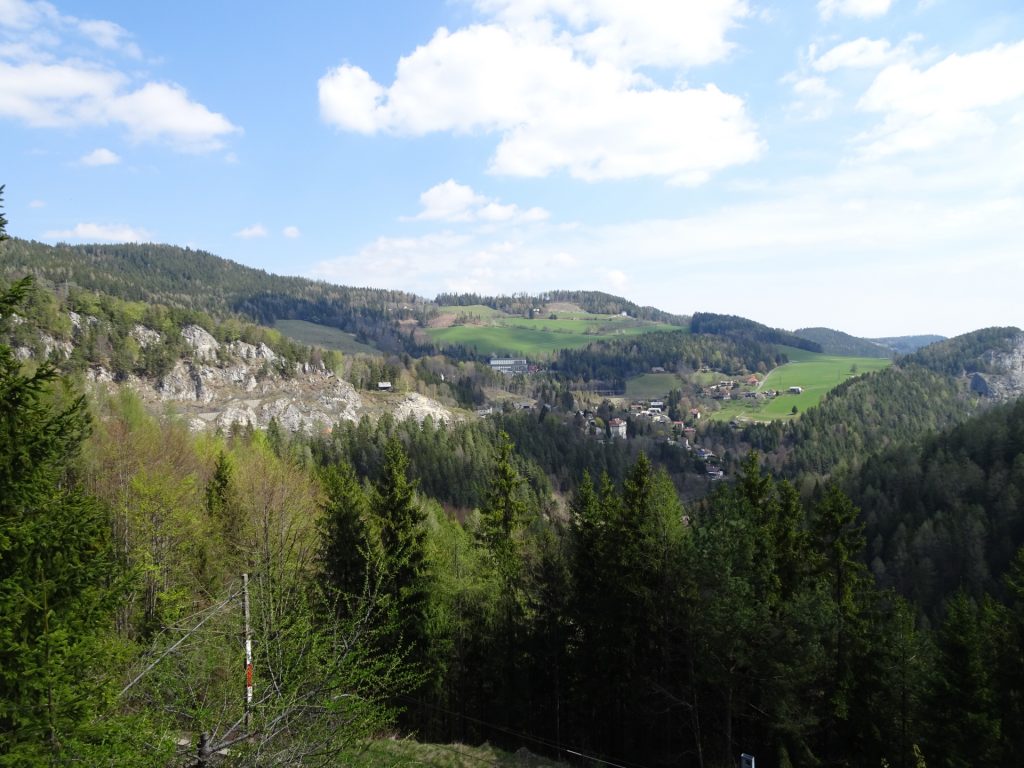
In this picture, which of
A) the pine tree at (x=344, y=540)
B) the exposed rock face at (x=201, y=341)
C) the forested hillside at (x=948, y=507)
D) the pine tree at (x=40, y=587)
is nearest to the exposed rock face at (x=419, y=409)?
the exposed rock face at (x=201, y=341)

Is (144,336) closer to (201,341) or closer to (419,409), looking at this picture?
(201,341)

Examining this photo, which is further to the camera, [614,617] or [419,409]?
[419,409]

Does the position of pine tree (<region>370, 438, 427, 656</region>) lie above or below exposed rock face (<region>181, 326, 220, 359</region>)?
below

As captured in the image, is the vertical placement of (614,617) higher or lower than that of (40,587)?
lower

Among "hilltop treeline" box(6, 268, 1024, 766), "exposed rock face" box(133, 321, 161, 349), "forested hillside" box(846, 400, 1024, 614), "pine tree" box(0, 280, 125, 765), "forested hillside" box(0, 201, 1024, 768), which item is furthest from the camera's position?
"exposed rock face" box(133, 321, 161, 349)

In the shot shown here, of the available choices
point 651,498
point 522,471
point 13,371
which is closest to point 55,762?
point 13,371

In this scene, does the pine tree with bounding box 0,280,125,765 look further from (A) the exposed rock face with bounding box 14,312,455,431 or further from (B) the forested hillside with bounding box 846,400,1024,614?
(A) the exposed rock face with bounding box 14,312,455,431

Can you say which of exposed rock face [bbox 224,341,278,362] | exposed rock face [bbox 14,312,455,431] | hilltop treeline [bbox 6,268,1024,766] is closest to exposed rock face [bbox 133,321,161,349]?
exposed rock face [bbox 14,312,455,431]

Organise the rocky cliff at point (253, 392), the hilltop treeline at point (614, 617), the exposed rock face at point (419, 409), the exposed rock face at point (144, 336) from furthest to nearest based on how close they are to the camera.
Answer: the exposed rock face at point (419, 409)
the exposed rock face at point (144, 336)
the rocky cliff at point (253, 392)
the hilltop treeline at point (614, 617)

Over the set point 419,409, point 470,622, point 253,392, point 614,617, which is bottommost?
point 470,622

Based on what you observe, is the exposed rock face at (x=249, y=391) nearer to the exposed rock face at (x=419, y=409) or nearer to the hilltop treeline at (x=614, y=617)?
the exposed rock face at (x=419, y=409)

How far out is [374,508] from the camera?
2462cm

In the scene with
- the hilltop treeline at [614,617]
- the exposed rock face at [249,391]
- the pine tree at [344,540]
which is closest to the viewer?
the hilltop treeline at [614,617]

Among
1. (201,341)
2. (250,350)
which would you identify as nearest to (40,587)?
(201,341)
